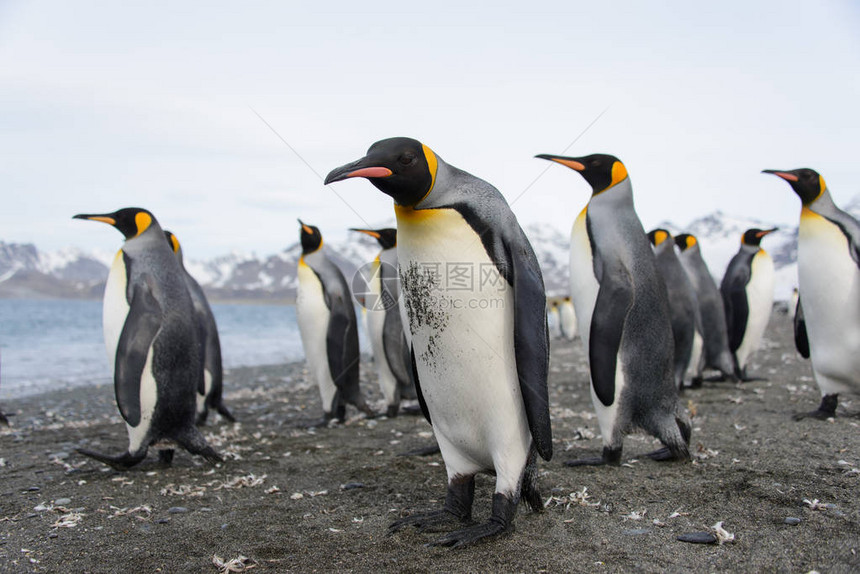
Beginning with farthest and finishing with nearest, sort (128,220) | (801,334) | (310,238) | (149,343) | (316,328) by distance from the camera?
(310,238) → (316,328) → (801,334) → (128,220) → (149,343)

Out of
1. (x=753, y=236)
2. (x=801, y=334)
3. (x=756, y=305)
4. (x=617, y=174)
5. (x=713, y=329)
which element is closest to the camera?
(x=617, y=174)

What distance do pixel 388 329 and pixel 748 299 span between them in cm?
550

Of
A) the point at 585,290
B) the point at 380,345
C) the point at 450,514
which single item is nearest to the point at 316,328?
the point at 380,345

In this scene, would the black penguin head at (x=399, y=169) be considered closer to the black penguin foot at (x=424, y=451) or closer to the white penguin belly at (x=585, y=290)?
the white penguin belly at (x=585, y=290)

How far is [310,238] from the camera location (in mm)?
7734

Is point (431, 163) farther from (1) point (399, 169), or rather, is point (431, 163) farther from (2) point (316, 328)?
(2) point (316, 328)

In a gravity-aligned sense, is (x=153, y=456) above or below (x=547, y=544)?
below

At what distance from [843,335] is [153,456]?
603 centimetres

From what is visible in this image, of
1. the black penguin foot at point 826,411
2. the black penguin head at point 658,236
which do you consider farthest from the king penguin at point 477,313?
the black penguin head at point 658,236

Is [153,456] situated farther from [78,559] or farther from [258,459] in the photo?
[78,559]

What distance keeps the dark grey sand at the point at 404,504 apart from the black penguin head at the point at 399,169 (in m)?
1.64

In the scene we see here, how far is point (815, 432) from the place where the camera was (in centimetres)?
496

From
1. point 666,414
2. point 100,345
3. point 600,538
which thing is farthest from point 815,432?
point 100,345

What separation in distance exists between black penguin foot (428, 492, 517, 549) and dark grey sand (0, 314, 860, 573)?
2.1 inches
